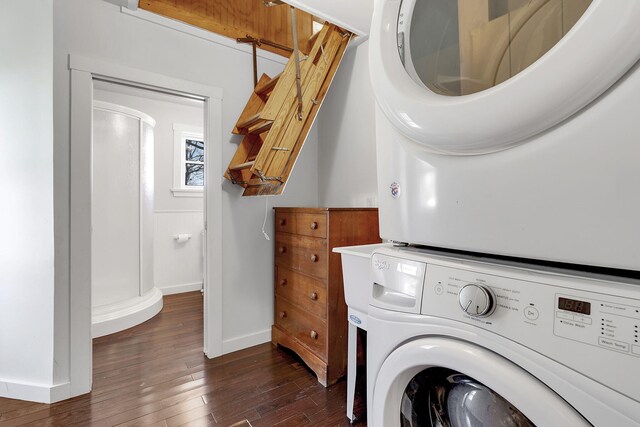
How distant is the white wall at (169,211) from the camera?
351cm

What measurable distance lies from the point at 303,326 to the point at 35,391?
58.0 inches

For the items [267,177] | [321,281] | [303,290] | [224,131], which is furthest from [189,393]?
[224,131]

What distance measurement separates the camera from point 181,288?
362 cm

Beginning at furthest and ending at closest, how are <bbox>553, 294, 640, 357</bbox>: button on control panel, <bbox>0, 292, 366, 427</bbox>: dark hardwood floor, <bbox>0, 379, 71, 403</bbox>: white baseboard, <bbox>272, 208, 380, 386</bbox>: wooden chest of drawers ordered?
<bbox>272, 208, 380, 386</bbox>: wooden chest of drawers, <bbox>0, 379, 71, 403</bbox>: white baseboard, <bbox>0, 292, 366, 427</bbox>: dark hardwood floor, <bbox>553, 294, 640, 357</bbox>: button on control panel

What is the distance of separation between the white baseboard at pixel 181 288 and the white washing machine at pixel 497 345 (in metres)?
3.38

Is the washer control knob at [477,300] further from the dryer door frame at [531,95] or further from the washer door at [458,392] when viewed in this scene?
the dryer door frame at [531,95]

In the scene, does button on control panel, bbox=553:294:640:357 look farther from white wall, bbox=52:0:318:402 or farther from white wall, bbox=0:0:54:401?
white wall, bbox=0:0:54:401

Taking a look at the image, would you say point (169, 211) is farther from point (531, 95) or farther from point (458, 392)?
point (531, 95)

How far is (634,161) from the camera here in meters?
0.42

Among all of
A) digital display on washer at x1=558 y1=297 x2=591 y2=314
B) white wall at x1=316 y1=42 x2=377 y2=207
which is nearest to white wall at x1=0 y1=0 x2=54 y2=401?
white wall at x1=316 y1=42 x2=377 y2=207

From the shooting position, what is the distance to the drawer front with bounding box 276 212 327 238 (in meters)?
1.72

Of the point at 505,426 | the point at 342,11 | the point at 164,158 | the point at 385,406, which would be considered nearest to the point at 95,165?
the point at 164,158

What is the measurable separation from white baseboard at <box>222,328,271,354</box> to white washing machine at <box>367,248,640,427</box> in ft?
5.18

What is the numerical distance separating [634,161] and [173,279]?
3954 mm
